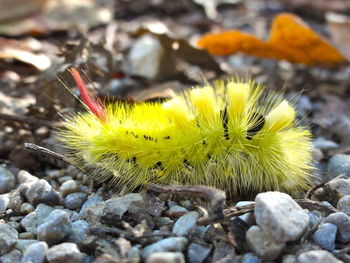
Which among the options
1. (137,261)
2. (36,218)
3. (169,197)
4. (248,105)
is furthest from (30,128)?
(137,261)

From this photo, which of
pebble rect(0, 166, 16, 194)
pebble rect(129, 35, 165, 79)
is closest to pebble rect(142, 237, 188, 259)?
pebble rect(0, 166, 16, 194)

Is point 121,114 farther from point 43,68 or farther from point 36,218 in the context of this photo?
point 43,68

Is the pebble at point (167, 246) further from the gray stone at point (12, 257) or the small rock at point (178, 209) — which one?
the gray stone at point (12, 257)

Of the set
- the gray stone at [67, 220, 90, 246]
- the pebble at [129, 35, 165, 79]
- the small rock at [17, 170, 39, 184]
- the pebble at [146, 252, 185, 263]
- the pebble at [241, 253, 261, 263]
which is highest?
the pebble at [129, 35, 165, 79]

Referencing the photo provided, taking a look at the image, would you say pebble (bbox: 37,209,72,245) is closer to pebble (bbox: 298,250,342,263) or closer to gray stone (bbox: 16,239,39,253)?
gray stone (bbox: 16,239,39,253)

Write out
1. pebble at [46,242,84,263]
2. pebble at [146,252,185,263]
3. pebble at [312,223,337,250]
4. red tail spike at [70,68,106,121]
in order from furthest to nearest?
red tail spike at [70,68,106,121] < pebble at [312,223,337,250] < pebble at [46,242,84,263] < pebble at [146,252,185,263]

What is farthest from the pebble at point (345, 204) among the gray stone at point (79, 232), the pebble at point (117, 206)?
the gray stone at point (79, 232)

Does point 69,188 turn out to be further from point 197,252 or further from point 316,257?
point 316,257
